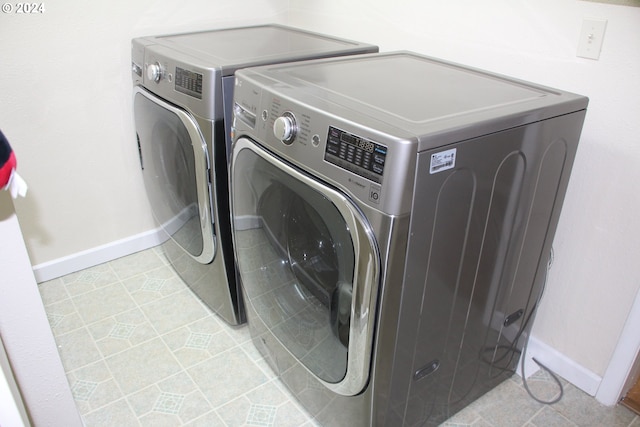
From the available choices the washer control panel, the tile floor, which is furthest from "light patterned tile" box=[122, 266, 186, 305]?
the washer control panel

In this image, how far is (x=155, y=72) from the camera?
160 centimetres

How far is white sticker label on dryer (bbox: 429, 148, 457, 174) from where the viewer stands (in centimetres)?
93

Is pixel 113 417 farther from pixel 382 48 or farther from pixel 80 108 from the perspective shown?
pixel 382 48

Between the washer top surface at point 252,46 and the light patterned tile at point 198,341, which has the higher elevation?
the washer top surface at point 252,46

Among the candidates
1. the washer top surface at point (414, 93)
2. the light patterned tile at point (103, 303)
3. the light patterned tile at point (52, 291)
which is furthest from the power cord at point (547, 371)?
the light patterned tile at point (52, 291)

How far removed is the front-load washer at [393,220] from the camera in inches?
37.9

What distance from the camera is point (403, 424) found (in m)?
1.33

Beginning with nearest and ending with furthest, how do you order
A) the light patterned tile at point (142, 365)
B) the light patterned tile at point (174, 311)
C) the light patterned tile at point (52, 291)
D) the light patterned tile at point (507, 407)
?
the light patterned tile at point (507, 407) < the light patterned tile at point (142, 365) < the light patterned tile at point (174, 311) < the light patterned tile at point (52, 291)

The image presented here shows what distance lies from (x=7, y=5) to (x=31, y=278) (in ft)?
3.69

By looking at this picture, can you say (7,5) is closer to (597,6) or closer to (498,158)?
(498,158)

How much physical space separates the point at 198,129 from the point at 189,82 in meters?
0.14

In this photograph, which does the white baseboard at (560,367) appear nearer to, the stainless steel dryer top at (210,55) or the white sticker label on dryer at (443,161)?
the white sticker label on dryer at (443,161)

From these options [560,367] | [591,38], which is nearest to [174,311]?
[560,367]

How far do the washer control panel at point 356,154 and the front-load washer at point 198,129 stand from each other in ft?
1.78
